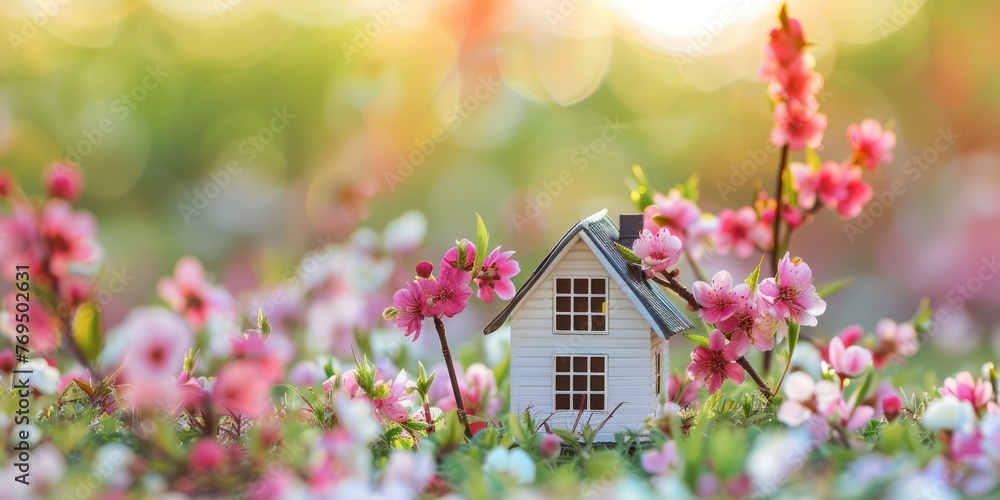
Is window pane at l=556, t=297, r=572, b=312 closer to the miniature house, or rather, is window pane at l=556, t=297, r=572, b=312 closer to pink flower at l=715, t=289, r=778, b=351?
the miniature house

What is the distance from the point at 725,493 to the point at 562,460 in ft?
1.15

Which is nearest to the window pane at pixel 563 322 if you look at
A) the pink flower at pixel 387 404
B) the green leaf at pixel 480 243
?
the green leaf at pixel 480 243

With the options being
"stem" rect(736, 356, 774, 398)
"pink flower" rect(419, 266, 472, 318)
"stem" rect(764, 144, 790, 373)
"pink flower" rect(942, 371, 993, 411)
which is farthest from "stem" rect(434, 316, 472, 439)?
"pink flower" rect(942, 371, 993, 411)

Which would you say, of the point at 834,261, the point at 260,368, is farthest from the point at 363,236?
the point at 834,261

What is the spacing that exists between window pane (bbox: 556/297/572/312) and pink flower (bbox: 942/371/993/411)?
53cm

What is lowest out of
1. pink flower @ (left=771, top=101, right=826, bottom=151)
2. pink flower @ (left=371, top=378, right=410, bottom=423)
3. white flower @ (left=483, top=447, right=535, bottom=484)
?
white flower @ (left=483, top=447, right=535, bottom=484)

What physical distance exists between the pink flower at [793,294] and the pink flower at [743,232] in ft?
1.08

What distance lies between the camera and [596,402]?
3.84ft

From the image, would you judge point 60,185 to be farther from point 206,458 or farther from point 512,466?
point 512,466

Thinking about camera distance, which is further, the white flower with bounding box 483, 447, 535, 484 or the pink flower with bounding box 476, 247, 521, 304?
the pink flower with bounding box 476, 247, 521, 304

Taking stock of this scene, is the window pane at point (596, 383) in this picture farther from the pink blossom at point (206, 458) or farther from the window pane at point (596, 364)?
the pink blossom at point (206, 458)

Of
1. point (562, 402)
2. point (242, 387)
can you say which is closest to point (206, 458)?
point (242, 387)

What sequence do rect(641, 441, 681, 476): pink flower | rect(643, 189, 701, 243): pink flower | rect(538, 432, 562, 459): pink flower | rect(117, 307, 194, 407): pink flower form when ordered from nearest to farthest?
rect(117, 307, 194, 407): pink flower, rect(641, 441, 681, 476): pink flower, rect(538, 432, 562, 459): pink flower, rect(643, 189, 701, 243): pink flower

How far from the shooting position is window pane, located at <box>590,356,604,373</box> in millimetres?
1173
